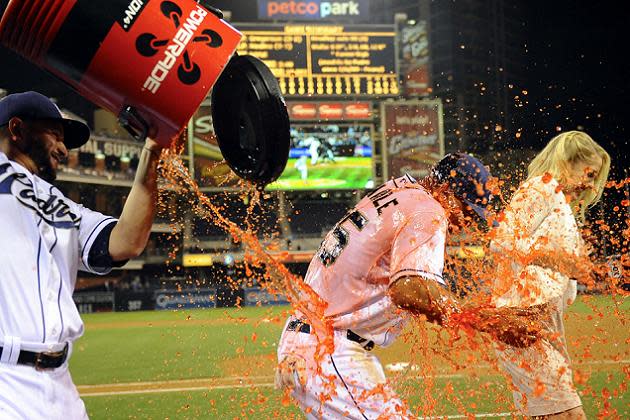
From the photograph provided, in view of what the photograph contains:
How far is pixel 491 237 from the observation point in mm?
3848

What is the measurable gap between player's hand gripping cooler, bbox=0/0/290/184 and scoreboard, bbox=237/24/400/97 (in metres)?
31.7

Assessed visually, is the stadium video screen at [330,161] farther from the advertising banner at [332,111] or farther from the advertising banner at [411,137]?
the advertising banner at [411,137]

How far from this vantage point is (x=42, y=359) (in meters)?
2.21

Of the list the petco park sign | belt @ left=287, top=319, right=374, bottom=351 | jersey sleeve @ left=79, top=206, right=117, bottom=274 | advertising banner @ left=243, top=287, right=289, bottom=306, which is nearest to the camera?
jersey sleeve @ left=79, top=206, right=117, bottom=274

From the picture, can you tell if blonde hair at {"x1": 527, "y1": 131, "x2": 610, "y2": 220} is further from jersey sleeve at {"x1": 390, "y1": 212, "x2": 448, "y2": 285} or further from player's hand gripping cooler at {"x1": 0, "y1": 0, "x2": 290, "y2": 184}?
player's hand gripping cooler at {"x1": 0, "y1": 0, "x2": 290, "y2": 184}

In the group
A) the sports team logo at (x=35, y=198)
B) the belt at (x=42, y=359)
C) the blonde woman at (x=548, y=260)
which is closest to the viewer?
the belt at (x=42, y=359)

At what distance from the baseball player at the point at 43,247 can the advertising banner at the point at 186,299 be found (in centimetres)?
2387

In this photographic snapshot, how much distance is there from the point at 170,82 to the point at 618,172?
26513 mm

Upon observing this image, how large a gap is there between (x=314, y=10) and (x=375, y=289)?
34.8m

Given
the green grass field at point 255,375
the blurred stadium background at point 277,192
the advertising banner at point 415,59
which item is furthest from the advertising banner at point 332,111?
the green grass field at point 255,375

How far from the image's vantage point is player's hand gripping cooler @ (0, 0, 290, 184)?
208cm

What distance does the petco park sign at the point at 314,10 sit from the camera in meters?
35.5

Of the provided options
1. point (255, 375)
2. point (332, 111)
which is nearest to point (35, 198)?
point (255, 375)

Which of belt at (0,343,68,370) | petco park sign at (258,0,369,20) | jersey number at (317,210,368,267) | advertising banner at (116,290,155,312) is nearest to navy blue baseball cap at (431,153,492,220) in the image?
jersey number at (317,210,368,267)
